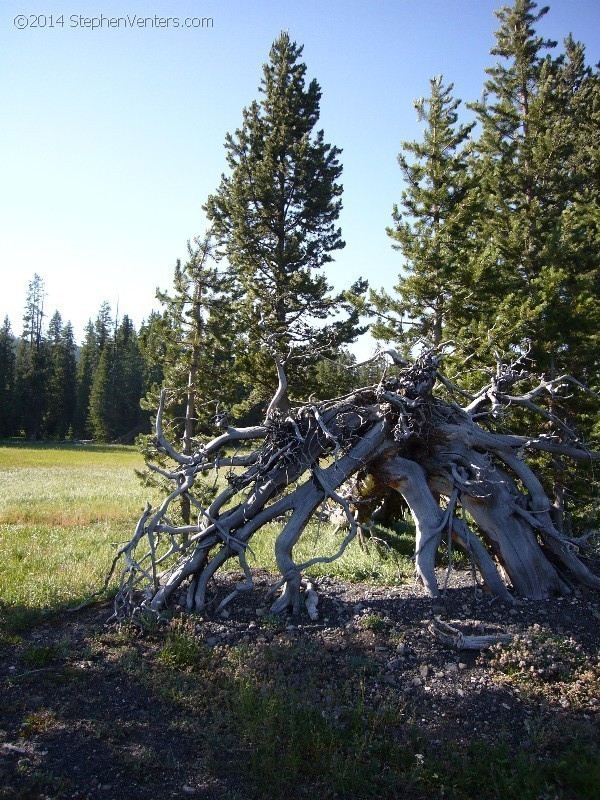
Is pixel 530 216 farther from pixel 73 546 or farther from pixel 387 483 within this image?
pixel 73 546

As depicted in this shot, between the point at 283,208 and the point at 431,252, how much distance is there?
684 centimetres

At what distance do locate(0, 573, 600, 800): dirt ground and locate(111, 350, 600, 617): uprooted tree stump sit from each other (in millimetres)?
531

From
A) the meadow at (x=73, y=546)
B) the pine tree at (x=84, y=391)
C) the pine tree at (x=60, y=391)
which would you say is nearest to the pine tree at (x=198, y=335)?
the meadow at (x=73, y=546)

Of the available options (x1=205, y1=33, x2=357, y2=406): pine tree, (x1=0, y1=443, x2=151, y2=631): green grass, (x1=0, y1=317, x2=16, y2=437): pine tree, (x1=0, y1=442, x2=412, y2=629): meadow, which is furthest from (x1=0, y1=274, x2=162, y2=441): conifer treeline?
(x1=205, y1=33, x2=357, y2=406): pine tree

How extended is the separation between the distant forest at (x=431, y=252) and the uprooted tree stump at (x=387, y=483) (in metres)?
4.38

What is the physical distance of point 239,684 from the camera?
5.87 m

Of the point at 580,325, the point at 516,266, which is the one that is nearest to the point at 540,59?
the point at 516,266

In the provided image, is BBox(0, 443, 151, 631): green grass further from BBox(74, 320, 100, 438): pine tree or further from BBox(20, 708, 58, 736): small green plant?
BBox(74, 320, 100, 438): pine tree

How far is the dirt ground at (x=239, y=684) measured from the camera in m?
4.81

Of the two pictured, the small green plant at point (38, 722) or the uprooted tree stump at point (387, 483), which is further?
the uprooted tree stump at point (387, 483)

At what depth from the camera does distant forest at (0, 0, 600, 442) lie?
14438 millimetres

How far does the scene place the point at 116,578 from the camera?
9867mm

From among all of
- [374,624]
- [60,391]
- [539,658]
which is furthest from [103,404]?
[539,658]

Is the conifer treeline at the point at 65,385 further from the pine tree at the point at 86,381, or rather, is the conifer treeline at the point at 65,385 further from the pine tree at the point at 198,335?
the pine tree at the point at 198,335
